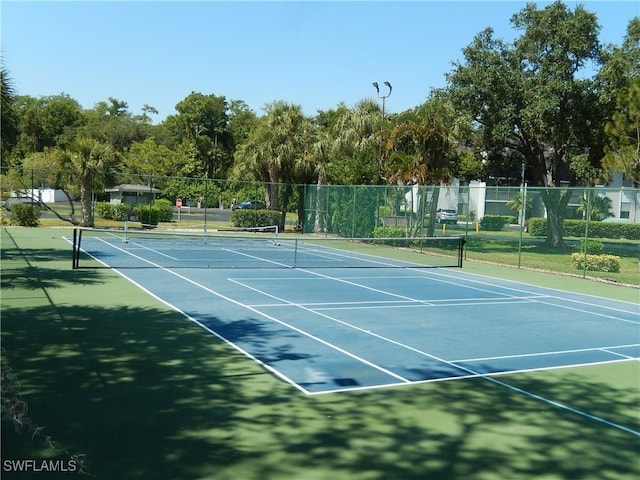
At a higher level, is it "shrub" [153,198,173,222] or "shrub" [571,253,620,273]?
"shrub" [153,198,173,222]

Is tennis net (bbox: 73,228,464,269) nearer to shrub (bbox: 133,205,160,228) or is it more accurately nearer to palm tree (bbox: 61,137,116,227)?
palm tree (bbox: 61,137,116,227)

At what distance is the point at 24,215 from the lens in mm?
30688

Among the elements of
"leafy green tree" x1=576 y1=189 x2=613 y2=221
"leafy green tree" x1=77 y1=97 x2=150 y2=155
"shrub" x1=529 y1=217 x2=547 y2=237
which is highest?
"leafy green tree" x1=77 y1=97 x2=150 y2=155

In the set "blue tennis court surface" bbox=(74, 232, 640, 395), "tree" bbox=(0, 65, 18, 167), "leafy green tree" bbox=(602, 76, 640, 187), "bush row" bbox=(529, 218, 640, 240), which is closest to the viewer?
"blue tennis court surface" bbox=(74, 232, 640, 395)

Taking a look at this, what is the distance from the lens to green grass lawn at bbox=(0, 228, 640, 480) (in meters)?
5.05

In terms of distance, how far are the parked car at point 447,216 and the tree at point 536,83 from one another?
351cm

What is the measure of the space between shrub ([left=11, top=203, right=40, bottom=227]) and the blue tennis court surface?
50.0 feet

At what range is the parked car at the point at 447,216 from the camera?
85.9 feet

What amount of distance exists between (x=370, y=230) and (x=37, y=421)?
81.1ft

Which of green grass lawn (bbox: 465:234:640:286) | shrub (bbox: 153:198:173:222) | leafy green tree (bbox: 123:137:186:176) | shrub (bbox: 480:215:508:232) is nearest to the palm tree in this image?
shrub (bbox: 153:198:173:222)

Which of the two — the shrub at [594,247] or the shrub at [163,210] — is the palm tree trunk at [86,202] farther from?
the shrub at [594,247]

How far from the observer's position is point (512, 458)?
17.7 feet

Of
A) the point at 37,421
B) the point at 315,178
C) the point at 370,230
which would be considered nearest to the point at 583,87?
the point at 370,230

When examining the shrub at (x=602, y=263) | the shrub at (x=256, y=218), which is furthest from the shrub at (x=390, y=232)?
the shrub at (x=602, y=263)
